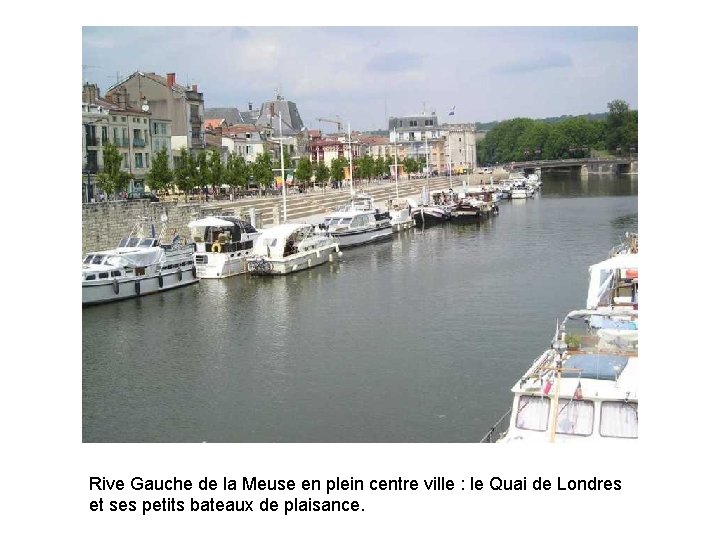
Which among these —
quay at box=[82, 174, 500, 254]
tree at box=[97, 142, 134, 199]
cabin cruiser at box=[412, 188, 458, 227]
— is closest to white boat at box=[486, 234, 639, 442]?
quay at box=[82, 174, 500, 254]

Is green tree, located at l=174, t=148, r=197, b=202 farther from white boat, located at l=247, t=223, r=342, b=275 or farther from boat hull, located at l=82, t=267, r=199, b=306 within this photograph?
boat hull, located at l=82, t=267, r=199, b=306

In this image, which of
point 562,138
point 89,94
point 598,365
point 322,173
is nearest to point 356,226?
point 89,94

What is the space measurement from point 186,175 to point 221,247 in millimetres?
10452

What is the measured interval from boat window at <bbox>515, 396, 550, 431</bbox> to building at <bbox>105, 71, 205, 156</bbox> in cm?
2803

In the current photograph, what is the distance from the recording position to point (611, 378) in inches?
336

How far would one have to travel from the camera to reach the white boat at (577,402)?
26.2 feet

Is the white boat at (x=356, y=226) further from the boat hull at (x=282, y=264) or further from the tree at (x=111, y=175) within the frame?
the tree at (x=111, y=175)

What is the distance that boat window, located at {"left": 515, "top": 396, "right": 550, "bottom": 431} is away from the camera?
8.18 metres

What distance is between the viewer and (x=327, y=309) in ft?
55.4

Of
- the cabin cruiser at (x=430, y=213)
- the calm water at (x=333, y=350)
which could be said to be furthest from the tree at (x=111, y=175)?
the cabin cruiser at (x=430, y=213)

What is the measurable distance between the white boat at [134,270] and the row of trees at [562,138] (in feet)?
167

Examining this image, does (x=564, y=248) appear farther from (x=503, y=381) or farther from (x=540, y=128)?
(x=540, y=128)

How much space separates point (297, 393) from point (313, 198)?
85.3ft

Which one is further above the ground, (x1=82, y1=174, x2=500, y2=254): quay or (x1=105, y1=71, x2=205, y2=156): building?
(x1=105, y1=71, x2=205, y2=156): building
